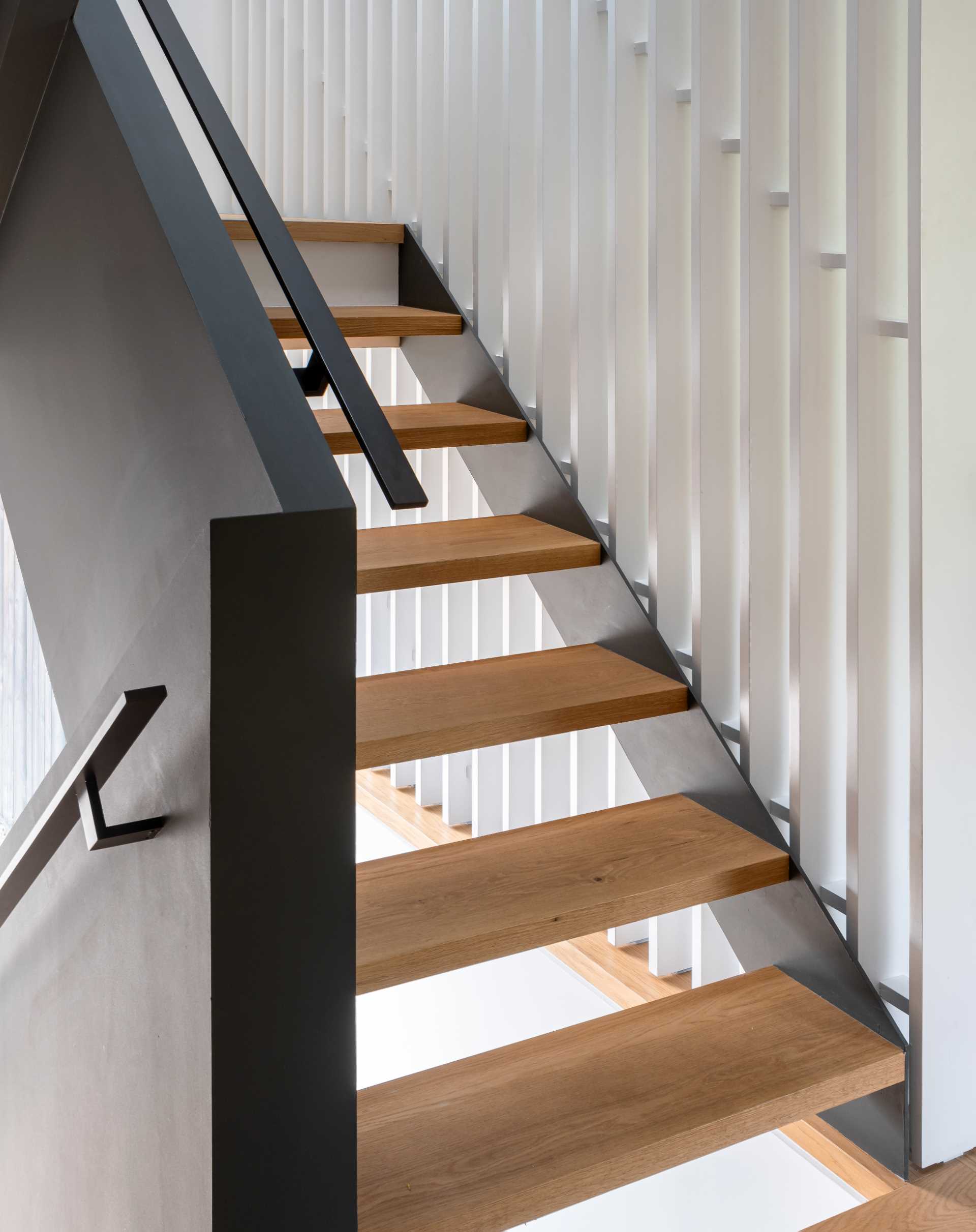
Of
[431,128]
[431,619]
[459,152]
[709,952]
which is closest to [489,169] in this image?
[459,152]

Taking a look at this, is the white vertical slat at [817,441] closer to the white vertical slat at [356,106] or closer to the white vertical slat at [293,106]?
the white vertical slat at [356,106]

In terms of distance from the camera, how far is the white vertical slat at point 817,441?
1.97m

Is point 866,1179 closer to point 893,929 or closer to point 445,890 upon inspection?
point 893,929

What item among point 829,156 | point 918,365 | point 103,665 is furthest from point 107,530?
point 829,156

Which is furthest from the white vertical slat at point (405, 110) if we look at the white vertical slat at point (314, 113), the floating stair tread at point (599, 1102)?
the floating stair tread at point (599, 1102)

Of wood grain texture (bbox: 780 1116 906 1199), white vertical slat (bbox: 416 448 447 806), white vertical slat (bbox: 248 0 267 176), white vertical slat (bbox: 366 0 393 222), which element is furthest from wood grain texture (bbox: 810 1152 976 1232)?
white vertical slat (bbox: 248 0 267 176)

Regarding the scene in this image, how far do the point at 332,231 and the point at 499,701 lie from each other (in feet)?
4.96

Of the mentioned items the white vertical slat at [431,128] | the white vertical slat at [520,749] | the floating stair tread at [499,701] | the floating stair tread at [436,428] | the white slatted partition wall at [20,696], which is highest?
the white vertical slat at [431,128]

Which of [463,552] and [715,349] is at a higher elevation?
[715,349]

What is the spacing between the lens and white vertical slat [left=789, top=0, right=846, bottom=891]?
197 centimetres

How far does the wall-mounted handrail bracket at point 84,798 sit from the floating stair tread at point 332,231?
1615mm

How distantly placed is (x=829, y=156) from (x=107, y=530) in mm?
1345

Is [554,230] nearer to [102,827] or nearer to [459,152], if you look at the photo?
[459,152]

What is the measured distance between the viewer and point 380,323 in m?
2.85
